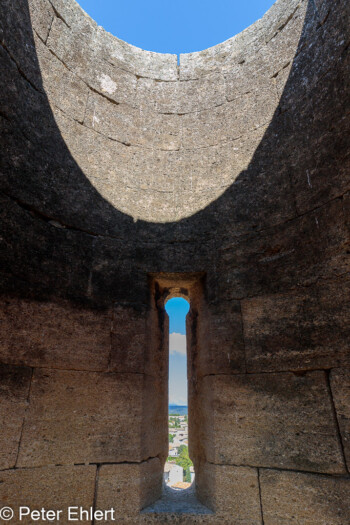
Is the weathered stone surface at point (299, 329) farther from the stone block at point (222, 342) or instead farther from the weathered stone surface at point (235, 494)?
the weathered stone surface at point (235, 494)

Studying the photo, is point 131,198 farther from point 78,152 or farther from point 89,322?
point 89,322

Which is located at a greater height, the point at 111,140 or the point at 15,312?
the point at 111,140

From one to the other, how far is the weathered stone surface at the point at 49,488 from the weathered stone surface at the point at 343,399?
2.57 metres

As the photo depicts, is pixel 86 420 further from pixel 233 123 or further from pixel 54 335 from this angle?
pixel 233 123

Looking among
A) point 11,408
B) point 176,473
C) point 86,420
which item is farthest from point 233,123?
point 176,473

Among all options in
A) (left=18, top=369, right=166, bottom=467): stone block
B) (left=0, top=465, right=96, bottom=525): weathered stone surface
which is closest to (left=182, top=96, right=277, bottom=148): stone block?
(left=18, top=369, right=166, bottom=467): stone block

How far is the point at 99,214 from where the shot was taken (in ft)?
13.2

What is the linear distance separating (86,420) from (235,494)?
178 cm

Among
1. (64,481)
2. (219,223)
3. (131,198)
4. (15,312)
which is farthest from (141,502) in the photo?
(131,198)

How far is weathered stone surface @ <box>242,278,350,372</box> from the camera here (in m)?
2.98

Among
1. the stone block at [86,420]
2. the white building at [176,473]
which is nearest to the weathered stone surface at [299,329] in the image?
the stone block at [86,420]

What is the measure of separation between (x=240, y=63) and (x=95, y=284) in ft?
14.6

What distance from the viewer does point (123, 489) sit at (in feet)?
10.2

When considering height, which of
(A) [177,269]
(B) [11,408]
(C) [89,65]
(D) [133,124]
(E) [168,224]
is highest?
(C) [89,65]
